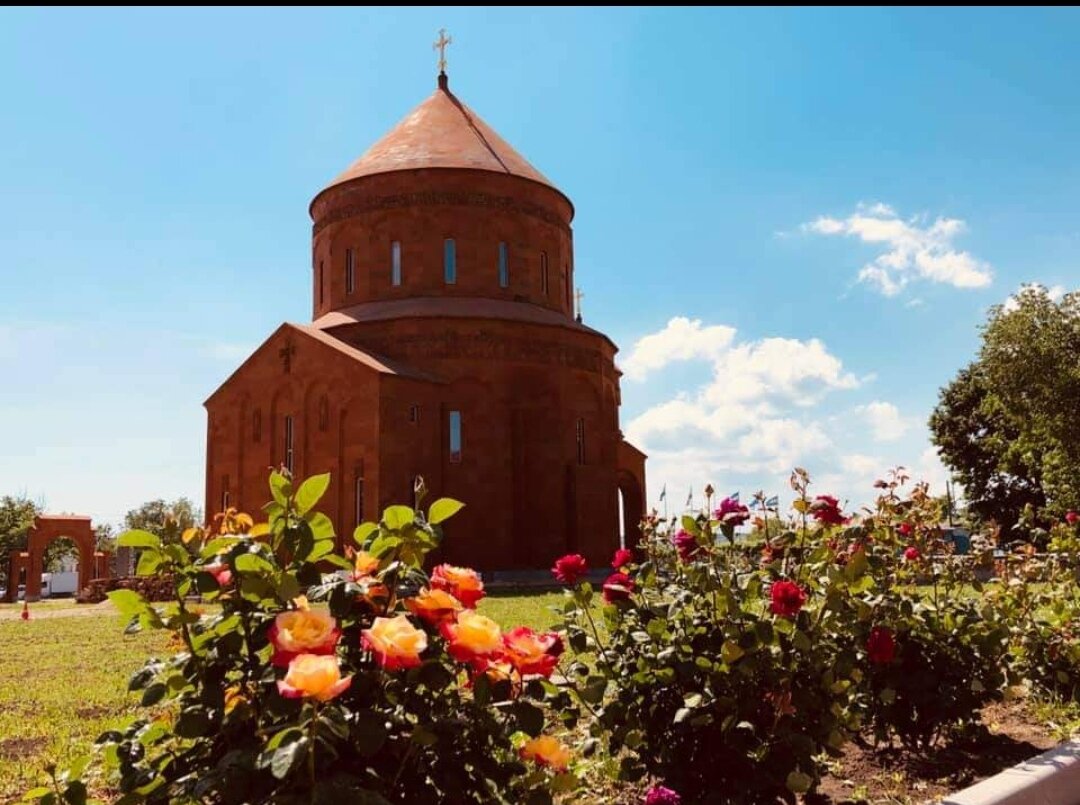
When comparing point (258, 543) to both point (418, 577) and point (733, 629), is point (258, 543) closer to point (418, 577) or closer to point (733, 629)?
point (418, 577)

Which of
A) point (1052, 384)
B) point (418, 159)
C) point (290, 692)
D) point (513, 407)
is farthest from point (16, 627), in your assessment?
point (1052, 384)

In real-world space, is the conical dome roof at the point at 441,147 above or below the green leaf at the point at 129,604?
above

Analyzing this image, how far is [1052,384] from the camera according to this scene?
27.1 meters

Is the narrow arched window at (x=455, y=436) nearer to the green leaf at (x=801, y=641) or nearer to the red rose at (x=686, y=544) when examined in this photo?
the red rose at (x=686, y=544)

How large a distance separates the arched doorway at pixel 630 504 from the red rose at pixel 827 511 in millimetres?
27617

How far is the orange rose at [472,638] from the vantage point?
2281 mm

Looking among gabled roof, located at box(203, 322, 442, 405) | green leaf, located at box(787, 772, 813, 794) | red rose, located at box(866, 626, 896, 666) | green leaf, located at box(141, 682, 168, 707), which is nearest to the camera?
green leaf, located at box(141, 682, 168, 707)

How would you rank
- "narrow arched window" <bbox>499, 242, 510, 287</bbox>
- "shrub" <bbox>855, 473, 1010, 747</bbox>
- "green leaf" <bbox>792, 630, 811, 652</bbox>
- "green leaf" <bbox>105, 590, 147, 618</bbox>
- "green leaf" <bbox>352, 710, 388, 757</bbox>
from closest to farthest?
"green leaf" <bbox>352, 710, 388, 757</bbox>, "green leaf" <bbox>105, 590, 147, 618</bbox>, "green leaf" <bbox>792, 630, 811, 652</bbox>, "shrub" <bbox>855, 473, 1010, 747</bbox>, "narrow arched window" <bbox>499, 242, 510, 287</bbox>

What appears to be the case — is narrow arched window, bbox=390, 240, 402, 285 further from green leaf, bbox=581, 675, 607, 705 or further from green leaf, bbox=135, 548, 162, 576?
green leaf, bbox=135, 548, 162, 576

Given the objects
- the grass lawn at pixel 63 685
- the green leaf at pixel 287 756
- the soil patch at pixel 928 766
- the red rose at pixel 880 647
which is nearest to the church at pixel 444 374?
the grass lawn at pixel 63 685

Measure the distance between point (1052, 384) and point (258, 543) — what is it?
1160 inches

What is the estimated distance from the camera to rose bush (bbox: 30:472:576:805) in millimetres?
2314

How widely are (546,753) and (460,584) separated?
57cm

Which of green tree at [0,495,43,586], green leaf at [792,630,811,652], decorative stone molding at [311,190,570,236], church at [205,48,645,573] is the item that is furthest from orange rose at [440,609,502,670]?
green tree at [0,495,43,586]
